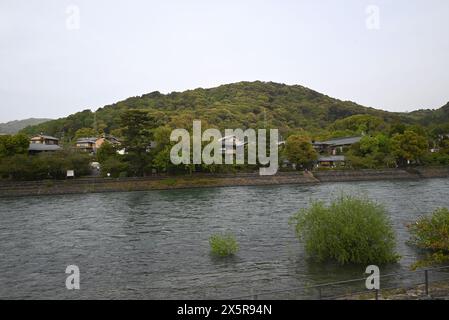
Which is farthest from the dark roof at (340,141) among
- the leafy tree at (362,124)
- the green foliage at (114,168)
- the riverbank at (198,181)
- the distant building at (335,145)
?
the green foliage at (114,168)

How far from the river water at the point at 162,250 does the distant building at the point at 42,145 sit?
32.6 meters

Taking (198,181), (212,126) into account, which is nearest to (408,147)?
(212,126)

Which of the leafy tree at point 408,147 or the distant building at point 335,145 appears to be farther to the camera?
the distant building at point 335,145

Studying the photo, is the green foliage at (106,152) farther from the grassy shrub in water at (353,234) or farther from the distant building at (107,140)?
the grassy shrub in water at (353,234)

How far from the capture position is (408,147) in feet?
240

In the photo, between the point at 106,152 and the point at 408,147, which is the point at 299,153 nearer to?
the point at 408,147

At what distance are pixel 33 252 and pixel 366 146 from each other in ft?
220

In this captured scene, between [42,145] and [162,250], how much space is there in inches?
2525

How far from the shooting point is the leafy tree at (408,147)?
72875 millimetres

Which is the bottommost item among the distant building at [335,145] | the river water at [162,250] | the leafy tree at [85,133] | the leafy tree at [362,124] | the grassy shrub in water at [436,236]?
the river water at [162,250]

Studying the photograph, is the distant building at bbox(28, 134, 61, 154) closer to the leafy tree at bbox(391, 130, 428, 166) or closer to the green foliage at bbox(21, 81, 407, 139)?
the green foliage at bbox(21, 81, 407, 139)

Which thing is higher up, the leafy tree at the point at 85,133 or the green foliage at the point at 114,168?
the leafy tree at the point at 85,133

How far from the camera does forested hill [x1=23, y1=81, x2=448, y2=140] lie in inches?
4523

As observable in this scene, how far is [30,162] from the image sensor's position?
57594 mm
